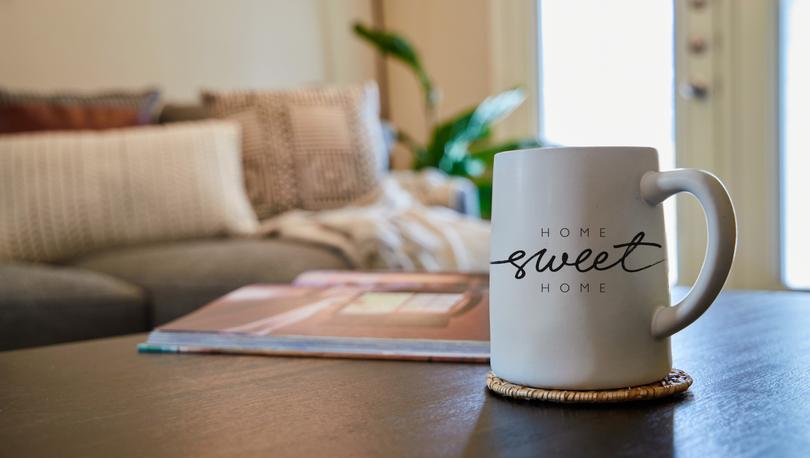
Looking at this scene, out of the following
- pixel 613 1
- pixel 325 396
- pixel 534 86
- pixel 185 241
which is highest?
pixel 613 1

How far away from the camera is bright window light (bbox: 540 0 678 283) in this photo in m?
A: 2.84

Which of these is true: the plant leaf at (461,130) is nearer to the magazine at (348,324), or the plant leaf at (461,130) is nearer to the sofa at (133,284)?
the sofa at (133,284)

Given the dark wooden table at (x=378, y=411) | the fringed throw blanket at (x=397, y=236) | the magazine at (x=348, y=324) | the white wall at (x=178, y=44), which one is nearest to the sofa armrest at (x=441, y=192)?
the fringed throw blanket at (x=397, y=236)

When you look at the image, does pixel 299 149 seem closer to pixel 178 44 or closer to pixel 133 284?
pixel 133 284

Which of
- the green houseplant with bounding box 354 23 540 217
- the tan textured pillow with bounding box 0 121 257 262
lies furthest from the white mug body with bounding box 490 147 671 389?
the green houseplant with bounding box 354 23 540 217

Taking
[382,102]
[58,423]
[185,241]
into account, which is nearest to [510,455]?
[58,423]

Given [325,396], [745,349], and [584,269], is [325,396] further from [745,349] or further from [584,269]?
[745,349]

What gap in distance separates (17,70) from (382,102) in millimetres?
1756

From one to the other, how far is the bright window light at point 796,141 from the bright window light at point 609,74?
358mm

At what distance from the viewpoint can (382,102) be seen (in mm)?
3938

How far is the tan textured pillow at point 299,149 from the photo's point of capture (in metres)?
2.20

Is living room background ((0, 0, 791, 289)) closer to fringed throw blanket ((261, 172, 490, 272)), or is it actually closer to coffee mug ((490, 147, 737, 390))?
fringed throw blanket ((261, 172, 490, 272))

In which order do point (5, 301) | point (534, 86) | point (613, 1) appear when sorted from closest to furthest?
point (5, 301)
point (613, 1)
point (534, 86)

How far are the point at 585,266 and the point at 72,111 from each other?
192 centimetres
